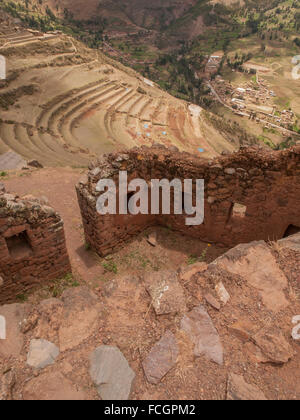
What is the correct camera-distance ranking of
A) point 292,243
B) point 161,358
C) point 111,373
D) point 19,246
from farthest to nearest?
point 19,246
point 292,243
point 161,358
point 111,373

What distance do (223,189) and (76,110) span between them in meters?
25.8

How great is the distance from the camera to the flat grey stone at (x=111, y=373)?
117 inches

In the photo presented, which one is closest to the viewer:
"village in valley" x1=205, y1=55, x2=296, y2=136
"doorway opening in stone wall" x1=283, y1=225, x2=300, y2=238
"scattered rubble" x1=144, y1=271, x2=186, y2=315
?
"scattered rubble" x1=144, y1=271, x2=186, y2=315

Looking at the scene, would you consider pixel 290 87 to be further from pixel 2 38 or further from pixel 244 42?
pixel 2 38

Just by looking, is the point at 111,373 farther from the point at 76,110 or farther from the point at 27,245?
the point at 76,110

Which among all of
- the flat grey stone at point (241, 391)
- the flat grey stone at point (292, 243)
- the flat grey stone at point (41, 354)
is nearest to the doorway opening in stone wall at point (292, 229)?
the flat grey stone at point (292, 243)

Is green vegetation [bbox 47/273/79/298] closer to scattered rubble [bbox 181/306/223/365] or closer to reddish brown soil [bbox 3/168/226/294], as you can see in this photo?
reddish brown soil [bbox 3/168/226/294]

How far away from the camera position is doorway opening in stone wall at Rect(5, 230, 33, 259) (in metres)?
6.79

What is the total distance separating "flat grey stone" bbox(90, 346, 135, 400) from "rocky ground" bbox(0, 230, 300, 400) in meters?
0.01

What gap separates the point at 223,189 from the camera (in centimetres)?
799

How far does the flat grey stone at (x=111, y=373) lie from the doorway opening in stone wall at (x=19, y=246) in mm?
4334

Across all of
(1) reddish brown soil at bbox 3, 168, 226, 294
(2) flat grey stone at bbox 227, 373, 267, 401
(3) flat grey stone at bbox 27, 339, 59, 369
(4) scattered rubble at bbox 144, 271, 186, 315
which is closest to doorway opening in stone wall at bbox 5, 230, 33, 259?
(1) reddish brown soil at bbox 3, 168, 226, 294

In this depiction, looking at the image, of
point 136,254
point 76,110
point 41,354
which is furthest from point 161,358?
point 76,110
